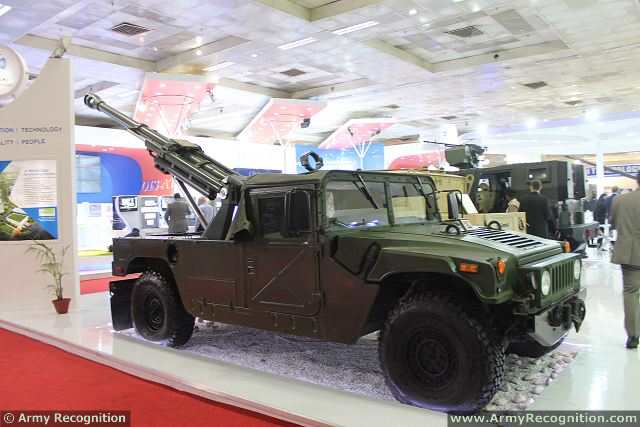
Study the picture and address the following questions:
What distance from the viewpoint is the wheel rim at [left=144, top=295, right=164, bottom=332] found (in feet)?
15.7

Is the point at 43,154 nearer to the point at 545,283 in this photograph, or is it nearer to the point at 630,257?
the point at 545,283

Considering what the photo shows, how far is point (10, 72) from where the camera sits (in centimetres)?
685

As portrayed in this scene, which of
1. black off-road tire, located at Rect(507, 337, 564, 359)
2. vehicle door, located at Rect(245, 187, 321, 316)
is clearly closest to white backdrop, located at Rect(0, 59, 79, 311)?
vehicle door, located at Rect(245, 187, 321, 316)

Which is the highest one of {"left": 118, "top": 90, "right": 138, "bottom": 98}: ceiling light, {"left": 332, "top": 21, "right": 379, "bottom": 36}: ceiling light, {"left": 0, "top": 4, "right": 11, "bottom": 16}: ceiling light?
{"left": 332, "top": 21, "right": 379, "bottom": 36}: ceiling light

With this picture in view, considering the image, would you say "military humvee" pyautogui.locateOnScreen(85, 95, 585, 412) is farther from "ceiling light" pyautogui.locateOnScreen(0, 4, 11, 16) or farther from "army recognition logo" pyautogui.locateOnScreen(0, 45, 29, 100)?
"ceiling light" pyautogui.locateOnScreen(0, 4, 11, 16)

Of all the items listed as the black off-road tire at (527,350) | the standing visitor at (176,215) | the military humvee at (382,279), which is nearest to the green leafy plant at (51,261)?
the military humvee at (382,279)

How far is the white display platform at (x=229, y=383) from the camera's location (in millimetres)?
2939

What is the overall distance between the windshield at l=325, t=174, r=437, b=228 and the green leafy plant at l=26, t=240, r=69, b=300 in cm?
427

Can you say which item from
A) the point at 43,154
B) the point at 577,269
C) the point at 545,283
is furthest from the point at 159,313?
the point at 577,269

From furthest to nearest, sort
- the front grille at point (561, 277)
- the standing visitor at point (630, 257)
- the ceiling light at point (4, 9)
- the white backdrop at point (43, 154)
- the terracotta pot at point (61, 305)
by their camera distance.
A: the ceiling light at point (4, 9) < the white backdrop at point (43, 154) < the terracotta pot at point (61, 305) < the standing visitor at point (630, 257) < the front grille at point (561, 277)

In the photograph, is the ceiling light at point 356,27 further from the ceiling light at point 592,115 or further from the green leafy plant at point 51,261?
the ceiling light at point 592,115

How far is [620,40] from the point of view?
11.1 metres

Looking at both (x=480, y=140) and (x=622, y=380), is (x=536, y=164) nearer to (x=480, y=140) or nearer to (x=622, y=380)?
(x=622, y=380)

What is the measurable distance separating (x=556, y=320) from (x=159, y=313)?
3.32 meters
